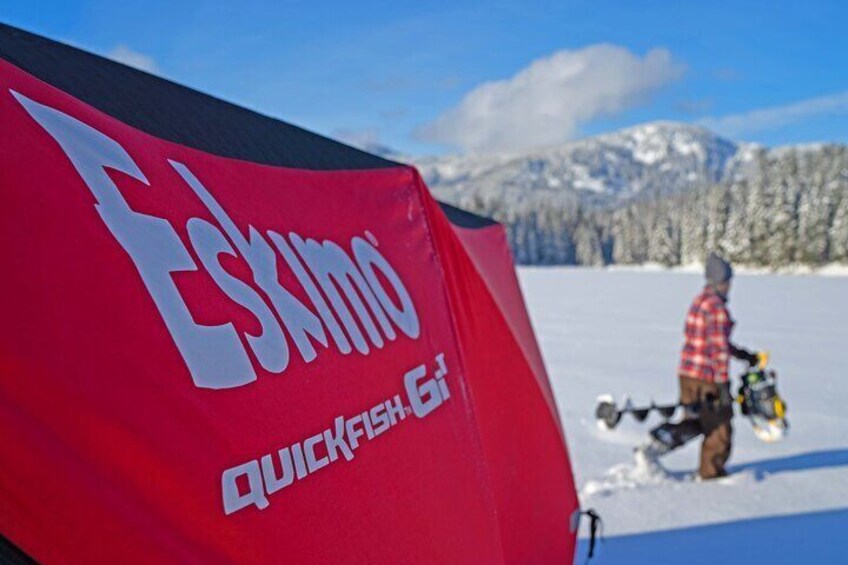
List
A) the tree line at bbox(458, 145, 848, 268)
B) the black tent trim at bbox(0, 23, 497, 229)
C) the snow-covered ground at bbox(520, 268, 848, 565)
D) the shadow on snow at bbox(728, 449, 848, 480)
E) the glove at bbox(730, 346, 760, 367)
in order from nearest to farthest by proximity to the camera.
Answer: the black tent trim at bbox(0, 23, 497, 229) < the snow-covered ground at bbox(520, 268, 848, 565) < the shadow on snow at bbox(728, 449, 848, 480) < the glove at bbox(730, 346, 760, 367) < the tree line at bbox(458, 145, 848, 268)

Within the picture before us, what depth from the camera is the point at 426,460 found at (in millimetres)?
1893

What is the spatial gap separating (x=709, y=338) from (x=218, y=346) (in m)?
4.55

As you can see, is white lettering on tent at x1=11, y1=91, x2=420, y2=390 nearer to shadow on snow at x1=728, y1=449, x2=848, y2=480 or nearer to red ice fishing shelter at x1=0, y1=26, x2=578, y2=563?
red ice fishing shelter at x1=0, y1=26, x2=578, y2=563

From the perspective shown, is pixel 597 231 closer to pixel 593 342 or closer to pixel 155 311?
pixel 593 342

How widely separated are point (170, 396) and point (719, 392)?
4.75 m

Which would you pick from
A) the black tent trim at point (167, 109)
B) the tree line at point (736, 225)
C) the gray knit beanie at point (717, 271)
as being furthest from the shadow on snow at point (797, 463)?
the tree line at point (736, 225)

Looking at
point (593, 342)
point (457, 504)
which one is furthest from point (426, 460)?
point (593, 342)

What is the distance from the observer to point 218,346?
126 cm

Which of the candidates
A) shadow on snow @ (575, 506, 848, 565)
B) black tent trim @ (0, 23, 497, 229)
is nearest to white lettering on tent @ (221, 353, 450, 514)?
black tent trim @ (0, 23, 497, 229)

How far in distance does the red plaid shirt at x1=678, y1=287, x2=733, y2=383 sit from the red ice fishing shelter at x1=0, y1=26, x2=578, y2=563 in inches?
122

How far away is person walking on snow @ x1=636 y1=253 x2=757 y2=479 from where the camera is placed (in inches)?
192

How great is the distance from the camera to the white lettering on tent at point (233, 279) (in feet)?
3.87

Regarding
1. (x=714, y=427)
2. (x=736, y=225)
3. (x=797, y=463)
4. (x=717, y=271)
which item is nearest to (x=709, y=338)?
(x=717, y=271)

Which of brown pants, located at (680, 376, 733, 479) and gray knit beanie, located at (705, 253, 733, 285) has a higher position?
gray knit beanie, located at (705, 253, 733, 285)
